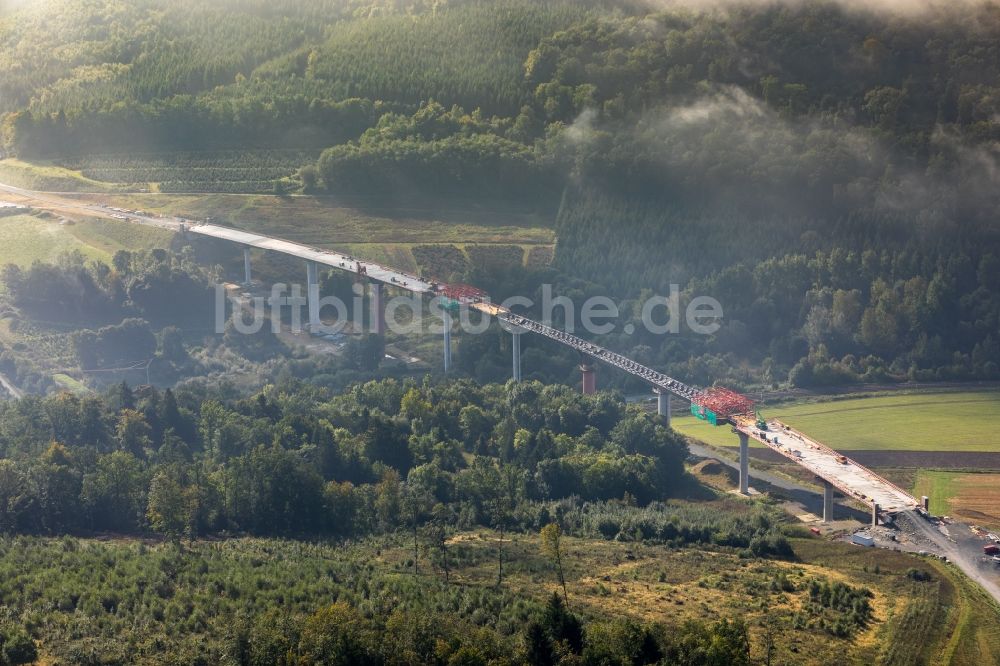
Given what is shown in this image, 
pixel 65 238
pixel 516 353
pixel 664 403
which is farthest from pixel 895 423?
pixel 65 238

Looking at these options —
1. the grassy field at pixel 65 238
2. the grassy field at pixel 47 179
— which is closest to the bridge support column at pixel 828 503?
the grassy field at pixel 65 238

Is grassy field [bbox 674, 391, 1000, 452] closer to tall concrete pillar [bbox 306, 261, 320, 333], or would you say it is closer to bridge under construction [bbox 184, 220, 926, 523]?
bridge under construction [bbox 184, 220, 926, 523]

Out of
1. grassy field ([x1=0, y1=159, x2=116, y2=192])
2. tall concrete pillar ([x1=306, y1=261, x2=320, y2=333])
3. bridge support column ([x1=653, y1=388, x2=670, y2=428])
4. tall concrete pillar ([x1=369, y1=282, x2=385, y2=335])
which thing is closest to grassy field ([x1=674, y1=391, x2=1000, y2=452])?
bridge support column ([x1=653, y1=388, x2=670, y2=428])

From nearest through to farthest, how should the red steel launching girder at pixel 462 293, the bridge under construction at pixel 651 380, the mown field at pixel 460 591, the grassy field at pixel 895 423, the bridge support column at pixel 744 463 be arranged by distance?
the mown field at pixel 460 591
the bridge under construction at pixel 651 380
the bridge support column at pixel 744 463
the grassy field at pixel 895 423
the red steel launching girder at pixel 462 293

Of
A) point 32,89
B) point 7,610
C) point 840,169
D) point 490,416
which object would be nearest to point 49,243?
point 32,89

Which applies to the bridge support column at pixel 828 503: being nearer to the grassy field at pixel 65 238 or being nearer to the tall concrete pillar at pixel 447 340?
the tall concrete pillar at pixel 447 340

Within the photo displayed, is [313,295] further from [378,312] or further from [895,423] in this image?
[895,423]
